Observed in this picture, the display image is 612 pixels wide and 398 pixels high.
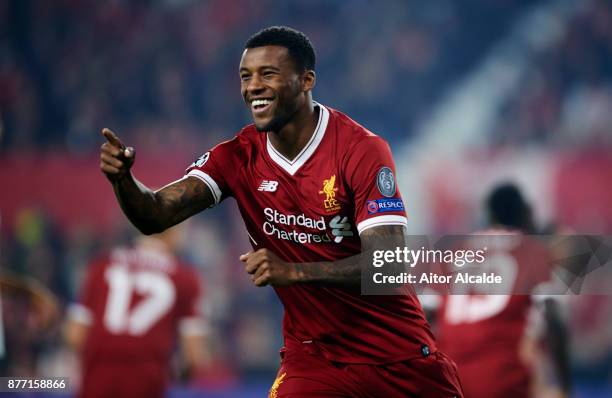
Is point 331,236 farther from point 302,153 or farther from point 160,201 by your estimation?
point 160,201

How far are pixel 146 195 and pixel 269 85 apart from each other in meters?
0.75

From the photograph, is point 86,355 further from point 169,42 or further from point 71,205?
point 169,42

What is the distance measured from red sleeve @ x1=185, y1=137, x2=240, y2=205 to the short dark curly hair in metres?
0.54

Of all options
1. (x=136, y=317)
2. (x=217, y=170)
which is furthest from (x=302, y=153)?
(x=136, y=317)

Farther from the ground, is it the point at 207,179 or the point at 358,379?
the point at 207,179

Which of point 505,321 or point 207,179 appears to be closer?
point 207,179

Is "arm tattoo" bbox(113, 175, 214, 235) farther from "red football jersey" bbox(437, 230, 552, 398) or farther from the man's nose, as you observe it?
"red football jersey" bbox(437, 230, 552, 398)

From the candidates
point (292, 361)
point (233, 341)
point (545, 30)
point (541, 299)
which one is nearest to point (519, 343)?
point (541, 299)

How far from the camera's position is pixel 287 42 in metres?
4.57

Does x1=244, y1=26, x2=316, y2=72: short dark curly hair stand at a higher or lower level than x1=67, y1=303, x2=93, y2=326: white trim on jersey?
higher

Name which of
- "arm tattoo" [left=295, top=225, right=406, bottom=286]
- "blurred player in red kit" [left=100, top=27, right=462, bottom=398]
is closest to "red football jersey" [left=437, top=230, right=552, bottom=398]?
"blurred player in red kit" [left=100, top=27, right=462, bottom=398]

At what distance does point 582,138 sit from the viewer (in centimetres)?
1427

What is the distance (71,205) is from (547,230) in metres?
8.03

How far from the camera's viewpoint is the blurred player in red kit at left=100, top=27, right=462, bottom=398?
4379 millimetres
